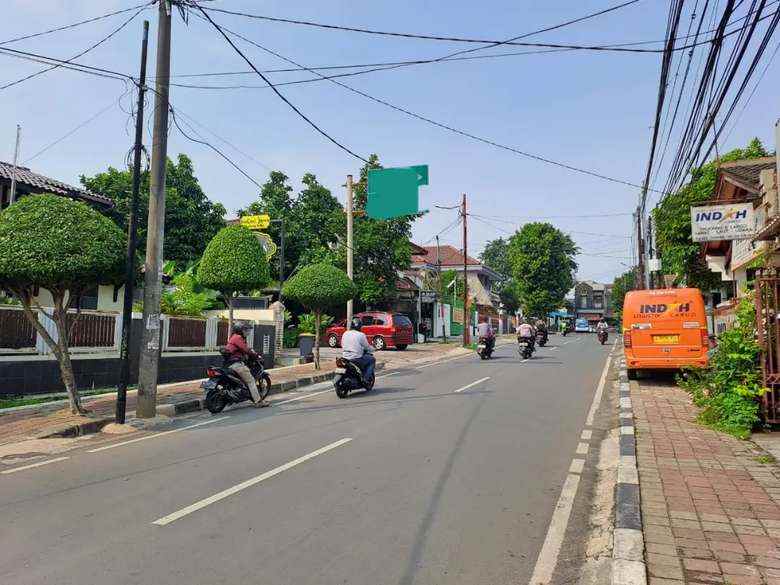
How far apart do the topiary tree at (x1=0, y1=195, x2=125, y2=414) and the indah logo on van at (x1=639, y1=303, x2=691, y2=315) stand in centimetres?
1149

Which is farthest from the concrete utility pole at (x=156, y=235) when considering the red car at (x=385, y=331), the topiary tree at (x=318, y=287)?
the red car at (x=385, y=331)

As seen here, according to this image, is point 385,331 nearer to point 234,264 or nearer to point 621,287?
point 234,264

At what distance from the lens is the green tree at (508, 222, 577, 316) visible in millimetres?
59438

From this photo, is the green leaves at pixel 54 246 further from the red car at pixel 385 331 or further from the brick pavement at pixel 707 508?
the red car at pixel 385 331

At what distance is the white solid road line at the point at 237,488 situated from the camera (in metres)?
4.72

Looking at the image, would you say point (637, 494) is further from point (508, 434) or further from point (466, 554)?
point (508, 434)

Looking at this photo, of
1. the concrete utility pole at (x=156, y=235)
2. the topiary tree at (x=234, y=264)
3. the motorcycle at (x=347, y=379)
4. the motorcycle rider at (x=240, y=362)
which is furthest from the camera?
the topiary tree at (x=234, y=264)

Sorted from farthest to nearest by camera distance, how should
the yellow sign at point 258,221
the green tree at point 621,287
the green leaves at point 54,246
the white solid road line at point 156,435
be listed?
the green tree at point 621,287 → the yellow sign at point 258,221 → the green leaves at point 54,246 → the white solid road line at point 156,435

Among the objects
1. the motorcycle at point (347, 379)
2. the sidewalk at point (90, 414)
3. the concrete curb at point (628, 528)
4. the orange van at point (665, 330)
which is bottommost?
the sidewalk at point (90, 414)

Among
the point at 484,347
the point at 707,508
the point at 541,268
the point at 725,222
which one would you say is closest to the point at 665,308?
the point at 725,222

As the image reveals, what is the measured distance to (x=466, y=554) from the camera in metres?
4.01

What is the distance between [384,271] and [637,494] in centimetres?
2587

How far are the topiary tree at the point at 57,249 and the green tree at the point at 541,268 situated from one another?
177 feet

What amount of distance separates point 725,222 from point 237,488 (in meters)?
11.8
